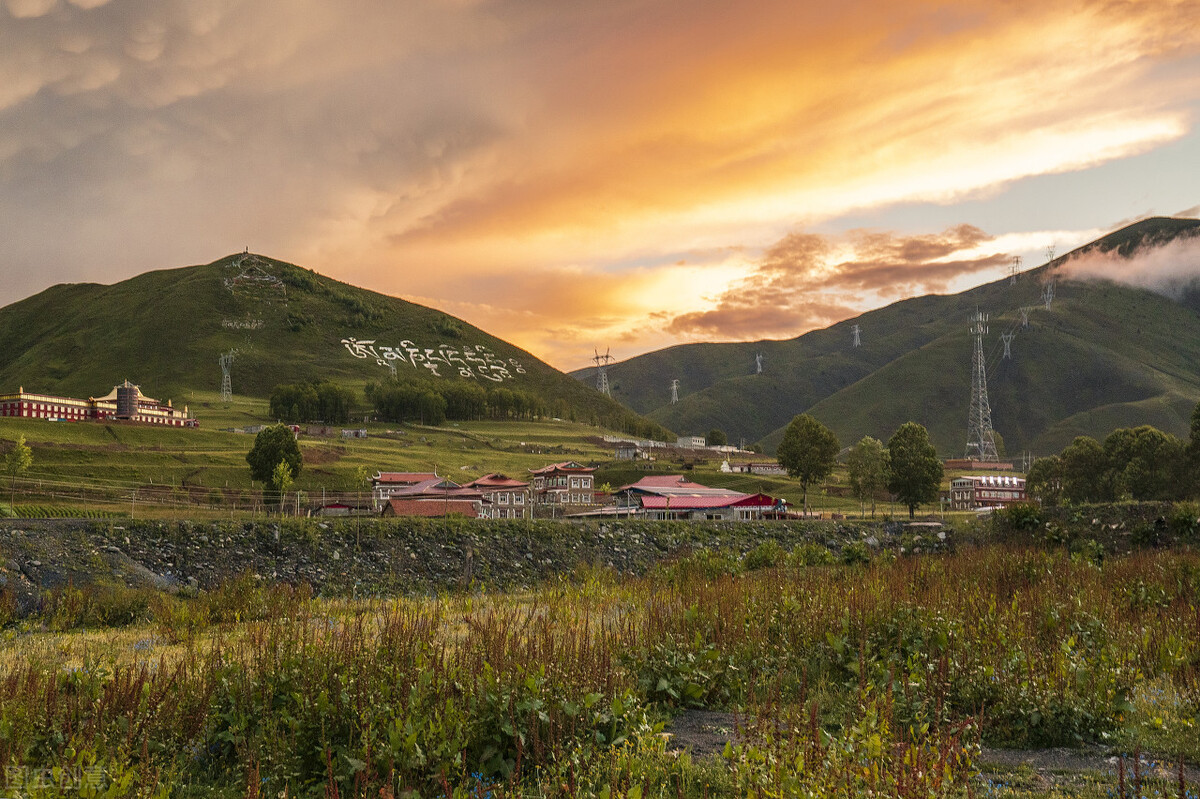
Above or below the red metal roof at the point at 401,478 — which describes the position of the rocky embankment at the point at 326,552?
above

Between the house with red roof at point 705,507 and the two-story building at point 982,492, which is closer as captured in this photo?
the house with red roof at point 705,507

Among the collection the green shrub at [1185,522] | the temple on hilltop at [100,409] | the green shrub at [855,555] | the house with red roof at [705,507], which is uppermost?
the temple on hilltop at [100,409]

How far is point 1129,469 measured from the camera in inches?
2566

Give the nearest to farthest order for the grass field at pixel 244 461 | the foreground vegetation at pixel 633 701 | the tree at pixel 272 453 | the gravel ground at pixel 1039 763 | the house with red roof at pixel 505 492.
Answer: the foreground vegetation at pixel 633 701 → the gravel ground at pixel 1039 763 → the grass field at pixel 244 461 → the tree at pixel 272 453 → the house with red roof at pixel 505 492

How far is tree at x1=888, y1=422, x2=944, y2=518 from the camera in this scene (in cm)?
6431

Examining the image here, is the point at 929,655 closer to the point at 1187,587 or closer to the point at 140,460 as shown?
the point at 1187,587

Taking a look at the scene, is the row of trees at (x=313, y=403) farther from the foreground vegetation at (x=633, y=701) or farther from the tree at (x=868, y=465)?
the foreground vegetation at (x=633, y=701)

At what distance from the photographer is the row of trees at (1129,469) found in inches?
2436

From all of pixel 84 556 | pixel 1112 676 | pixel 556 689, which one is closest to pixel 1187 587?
pixel 1112 676

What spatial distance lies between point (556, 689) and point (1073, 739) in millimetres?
4890

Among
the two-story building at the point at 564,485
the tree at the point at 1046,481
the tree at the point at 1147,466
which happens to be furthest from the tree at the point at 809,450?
the tree at the point at 1147,466

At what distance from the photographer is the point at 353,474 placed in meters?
87.8

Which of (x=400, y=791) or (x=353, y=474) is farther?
(x=353, y=474)

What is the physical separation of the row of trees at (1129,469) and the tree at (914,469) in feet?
36.4
